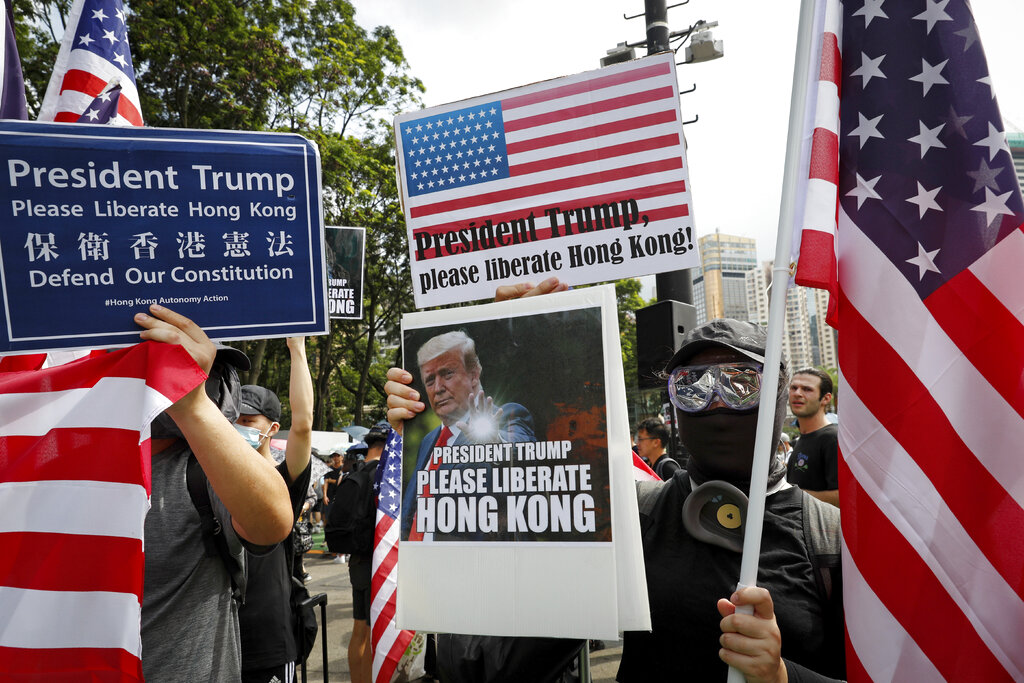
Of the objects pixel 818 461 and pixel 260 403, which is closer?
pixel 260 403

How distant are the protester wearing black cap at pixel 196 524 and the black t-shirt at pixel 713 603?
1063 millimetres

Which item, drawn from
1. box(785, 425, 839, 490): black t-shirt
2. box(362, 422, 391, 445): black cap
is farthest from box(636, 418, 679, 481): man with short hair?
box(362, 422, 391, 445): black cap

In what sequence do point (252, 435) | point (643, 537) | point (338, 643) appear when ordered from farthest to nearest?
1. point (338, 643)
2. point (252, 435)
3. point (643, 537)

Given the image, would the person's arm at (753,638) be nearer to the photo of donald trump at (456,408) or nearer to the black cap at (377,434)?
the photo of donald trump at (456,408)

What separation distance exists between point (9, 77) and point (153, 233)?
145 cm

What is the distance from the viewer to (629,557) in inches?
63.4

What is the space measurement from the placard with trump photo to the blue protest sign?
39cm

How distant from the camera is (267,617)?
352 centimetres

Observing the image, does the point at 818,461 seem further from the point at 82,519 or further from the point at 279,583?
the point at 82,519

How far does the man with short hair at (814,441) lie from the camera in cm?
504

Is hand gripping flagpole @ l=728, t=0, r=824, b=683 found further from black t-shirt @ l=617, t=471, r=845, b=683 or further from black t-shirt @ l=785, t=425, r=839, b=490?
black t-shirt @ l=785, t=425, r=839, b=490

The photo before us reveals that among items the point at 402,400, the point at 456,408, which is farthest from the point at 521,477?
the point at 402,400

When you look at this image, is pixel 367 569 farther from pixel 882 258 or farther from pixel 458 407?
pixel 882 258

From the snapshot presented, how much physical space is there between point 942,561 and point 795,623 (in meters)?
0.40
